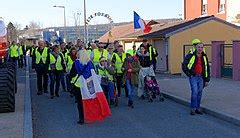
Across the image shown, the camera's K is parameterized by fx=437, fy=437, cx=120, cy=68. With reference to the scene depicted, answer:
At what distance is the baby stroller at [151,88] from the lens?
13.3m

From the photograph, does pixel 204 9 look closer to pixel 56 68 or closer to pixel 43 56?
pixel 43 56

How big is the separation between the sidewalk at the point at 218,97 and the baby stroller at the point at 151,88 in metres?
0.52

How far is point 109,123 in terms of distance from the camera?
393 inches

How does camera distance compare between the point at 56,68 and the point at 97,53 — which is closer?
the point at 97,53

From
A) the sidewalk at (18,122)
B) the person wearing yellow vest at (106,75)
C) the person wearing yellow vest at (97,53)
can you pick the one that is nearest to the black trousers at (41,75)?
the person wearing yellow vest at (97,53)

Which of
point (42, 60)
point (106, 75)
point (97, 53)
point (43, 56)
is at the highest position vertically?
point (97, 53)

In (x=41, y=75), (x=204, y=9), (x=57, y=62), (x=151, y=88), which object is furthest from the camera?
(x=204, y=9)

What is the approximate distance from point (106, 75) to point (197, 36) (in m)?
14.6

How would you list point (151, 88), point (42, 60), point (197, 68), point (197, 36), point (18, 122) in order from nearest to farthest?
point (18, 122) < point (197, 68) < point (151, 88) < point (42, 60) < point (197, 36)

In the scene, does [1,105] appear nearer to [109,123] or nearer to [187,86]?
[109,123]

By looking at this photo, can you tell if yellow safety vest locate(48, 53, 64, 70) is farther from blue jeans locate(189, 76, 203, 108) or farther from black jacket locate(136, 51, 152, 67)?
blue jeans locate(189, 76, 203, 108)

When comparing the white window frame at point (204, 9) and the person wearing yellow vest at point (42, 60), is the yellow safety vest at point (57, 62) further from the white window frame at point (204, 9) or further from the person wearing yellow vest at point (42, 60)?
the white window frame at point (204, 9)

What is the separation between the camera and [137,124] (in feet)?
32.0

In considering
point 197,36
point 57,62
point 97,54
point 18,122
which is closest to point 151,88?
point 97,54
